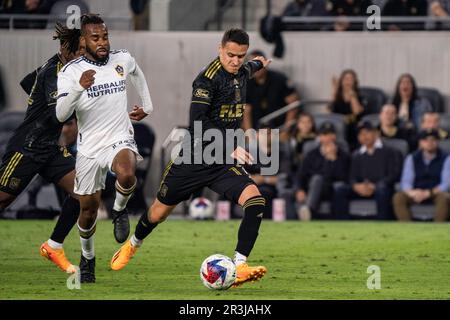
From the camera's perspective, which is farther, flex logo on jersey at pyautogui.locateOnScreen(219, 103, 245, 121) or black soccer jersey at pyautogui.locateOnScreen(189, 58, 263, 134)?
flex logo on jersey at pyautogui.locateOnScreen(219, 103, 245, 121)

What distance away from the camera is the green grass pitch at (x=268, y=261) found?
11547 millimetres

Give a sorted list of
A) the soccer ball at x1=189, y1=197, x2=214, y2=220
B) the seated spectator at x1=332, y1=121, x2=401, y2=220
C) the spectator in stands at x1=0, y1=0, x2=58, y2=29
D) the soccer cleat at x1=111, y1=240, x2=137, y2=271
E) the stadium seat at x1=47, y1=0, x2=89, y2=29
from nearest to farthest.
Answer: the soccer cleat at x1=111, y1=240, x2=137, y2=271 < the seated spectator at x1=332, y1=121, x2=401, y2=220 < the soccer ball at x1=189, y1=197, x2=214, y2=220 < the stadium seat at x1=47, y1=0, x2=89, y2=29 < the spectator in stands at x1=0, y1=0, x2=58, y2=29

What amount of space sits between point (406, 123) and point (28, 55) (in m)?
6.92

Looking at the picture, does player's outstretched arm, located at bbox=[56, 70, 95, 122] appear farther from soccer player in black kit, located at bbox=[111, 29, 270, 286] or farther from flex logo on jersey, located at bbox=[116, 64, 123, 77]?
soccer player in black kit, located at bbox=[111, 29, 270, 286]

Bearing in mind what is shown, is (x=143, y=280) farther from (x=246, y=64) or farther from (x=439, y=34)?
(x=439, y=34)

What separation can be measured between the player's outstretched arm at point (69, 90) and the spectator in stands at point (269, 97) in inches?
382

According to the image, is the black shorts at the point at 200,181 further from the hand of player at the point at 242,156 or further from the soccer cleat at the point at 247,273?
the soccer cleat at the point at 247,273

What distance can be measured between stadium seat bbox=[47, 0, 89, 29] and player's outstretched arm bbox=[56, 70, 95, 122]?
10233mm

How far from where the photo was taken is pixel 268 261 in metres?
14.5

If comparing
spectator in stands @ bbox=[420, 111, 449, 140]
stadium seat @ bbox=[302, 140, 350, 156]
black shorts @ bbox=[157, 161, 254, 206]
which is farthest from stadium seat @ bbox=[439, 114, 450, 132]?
black shorts @ bbox=[157, 161, 254, 206]

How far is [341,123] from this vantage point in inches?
835

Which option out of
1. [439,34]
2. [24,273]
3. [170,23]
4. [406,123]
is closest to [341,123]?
[406,123]

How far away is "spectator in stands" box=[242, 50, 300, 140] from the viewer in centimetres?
2162

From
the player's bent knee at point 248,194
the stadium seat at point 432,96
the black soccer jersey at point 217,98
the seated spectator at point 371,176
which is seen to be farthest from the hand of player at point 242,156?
the stadium seat at point 432,96
